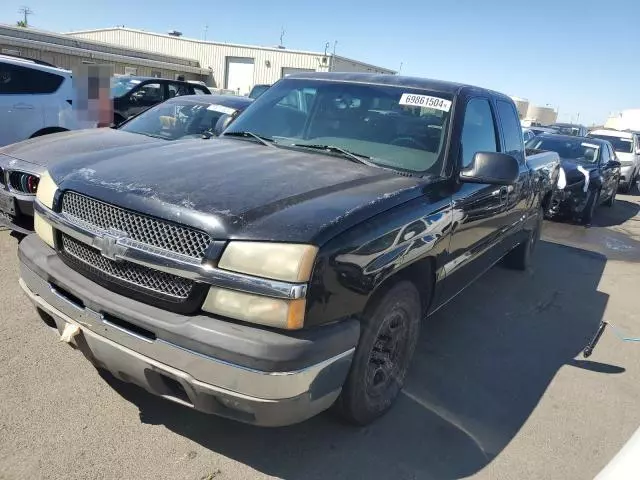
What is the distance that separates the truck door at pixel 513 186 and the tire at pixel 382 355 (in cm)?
179

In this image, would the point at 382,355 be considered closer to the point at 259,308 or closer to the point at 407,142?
the point at 259,308

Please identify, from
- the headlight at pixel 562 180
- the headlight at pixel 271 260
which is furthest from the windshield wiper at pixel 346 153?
the headlight at pixel 562 180

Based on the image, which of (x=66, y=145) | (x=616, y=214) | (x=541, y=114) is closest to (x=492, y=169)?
(x=66, y=145)

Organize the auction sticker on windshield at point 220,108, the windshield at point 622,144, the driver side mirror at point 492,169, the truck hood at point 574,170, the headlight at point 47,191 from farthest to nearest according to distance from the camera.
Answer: the windshield at point 622,144 < the truck hood at point 574,170 < the auction sticker on windshield at point 220,108 < the driver side mirror at point 492,169 < the headlight at point 47,191

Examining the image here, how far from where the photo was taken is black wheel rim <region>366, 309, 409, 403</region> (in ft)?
9.20

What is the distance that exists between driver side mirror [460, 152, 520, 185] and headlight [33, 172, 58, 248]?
2.37 metres

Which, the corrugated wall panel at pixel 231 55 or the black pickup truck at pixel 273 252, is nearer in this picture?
the black pickup truck at pixel 273 252

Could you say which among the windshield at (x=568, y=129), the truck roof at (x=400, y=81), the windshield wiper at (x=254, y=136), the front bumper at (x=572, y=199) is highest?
the truck roof at (x=400, y=81)

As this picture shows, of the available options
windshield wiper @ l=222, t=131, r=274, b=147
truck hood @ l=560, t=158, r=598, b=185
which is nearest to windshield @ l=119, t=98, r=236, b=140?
windshield wiper @ l=222, t=131, r=274, b=147

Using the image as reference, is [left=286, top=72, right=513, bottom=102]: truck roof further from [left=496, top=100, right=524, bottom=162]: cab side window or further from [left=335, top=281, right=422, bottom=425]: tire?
[left=335, top=281, right=422, bottom=425]: tire

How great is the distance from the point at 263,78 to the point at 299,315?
130 ft

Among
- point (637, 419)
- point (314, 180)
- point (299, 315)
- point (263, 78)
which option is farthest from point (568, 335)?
point (263, 78)

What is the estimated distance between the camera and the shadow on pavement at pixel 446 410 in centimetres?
267

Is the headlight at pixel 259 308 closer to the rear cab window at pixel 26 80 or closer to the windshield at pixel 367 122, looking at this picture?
the windshield at pixel 367 122
